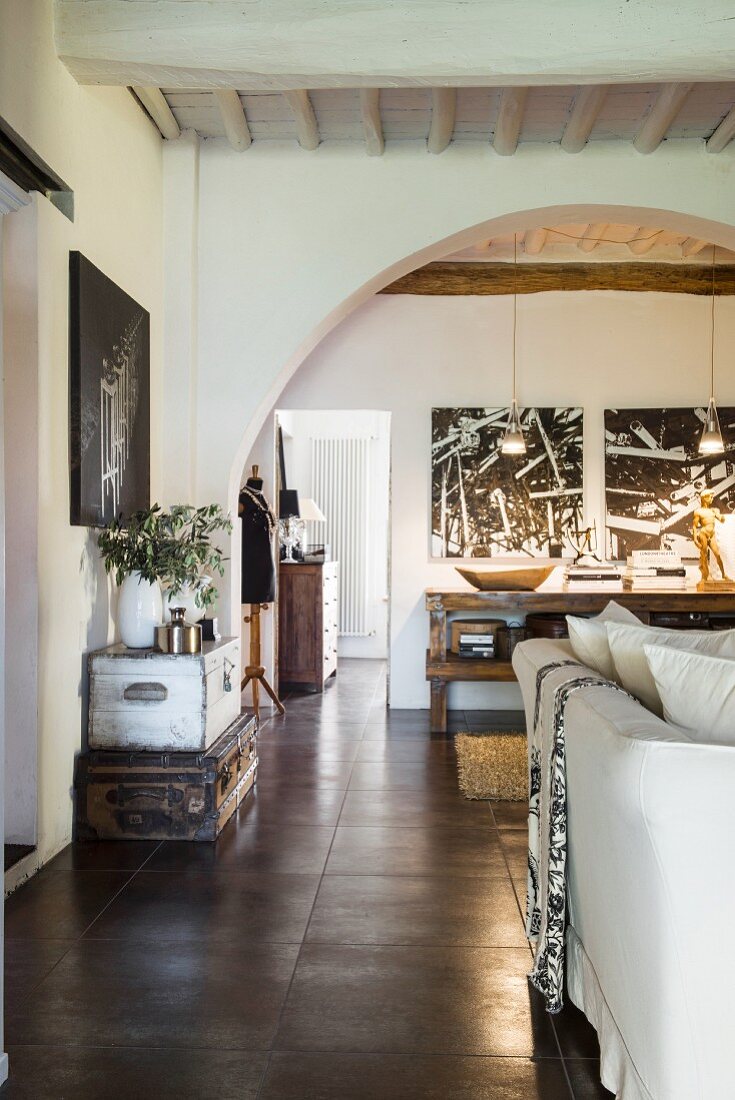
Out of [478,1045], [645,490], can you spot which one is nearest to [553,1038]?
[478,1045]

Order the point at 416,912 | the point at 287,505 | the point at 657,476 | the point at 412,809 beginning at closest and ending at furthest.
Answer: the point at 416,912 → the point at 412,809 → the point at 657,476 → the point at 287,505

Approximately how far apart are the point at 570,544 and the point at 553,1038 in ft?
14.9

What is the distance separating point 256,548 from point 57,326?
106 inches

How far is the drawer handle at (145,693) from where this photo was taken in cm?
361

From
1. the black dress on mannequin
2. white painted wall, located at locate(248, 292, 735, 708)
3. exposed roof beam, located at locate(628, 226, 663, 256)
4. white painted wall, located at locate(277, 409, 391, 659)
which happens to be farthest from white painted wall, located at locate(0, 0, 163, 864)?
white painted wall, located at locate(277, 409, 391, 659)

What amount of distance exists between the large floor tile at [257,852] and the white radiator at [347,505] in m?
6.08

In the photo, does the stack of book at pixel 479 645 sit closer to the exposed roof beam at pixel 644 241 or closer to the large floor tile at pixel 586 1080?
the exposed roof beam at pixel 644 241

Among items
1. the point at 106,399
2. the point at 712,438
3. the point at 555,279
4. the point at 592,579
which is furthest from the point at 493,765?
the point at 555,279

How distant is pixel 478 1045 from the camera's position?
209cm

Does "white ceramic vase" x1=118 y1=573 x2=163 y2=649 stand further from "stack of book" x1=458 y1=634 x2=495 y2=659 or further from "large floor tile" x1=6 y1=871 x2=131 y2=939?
"stack of book" x1=458 y1=634 x2=495 y2=659

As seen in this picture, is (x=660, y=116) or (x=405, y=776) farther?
(x=405, y=776)

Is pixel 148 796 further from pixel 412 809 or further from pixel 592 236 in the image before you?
pixel 592 236

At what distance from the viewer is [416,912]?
288 cm

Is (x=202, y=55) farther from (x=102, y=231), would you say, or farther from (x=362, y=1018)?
(x=362, y=1018)
